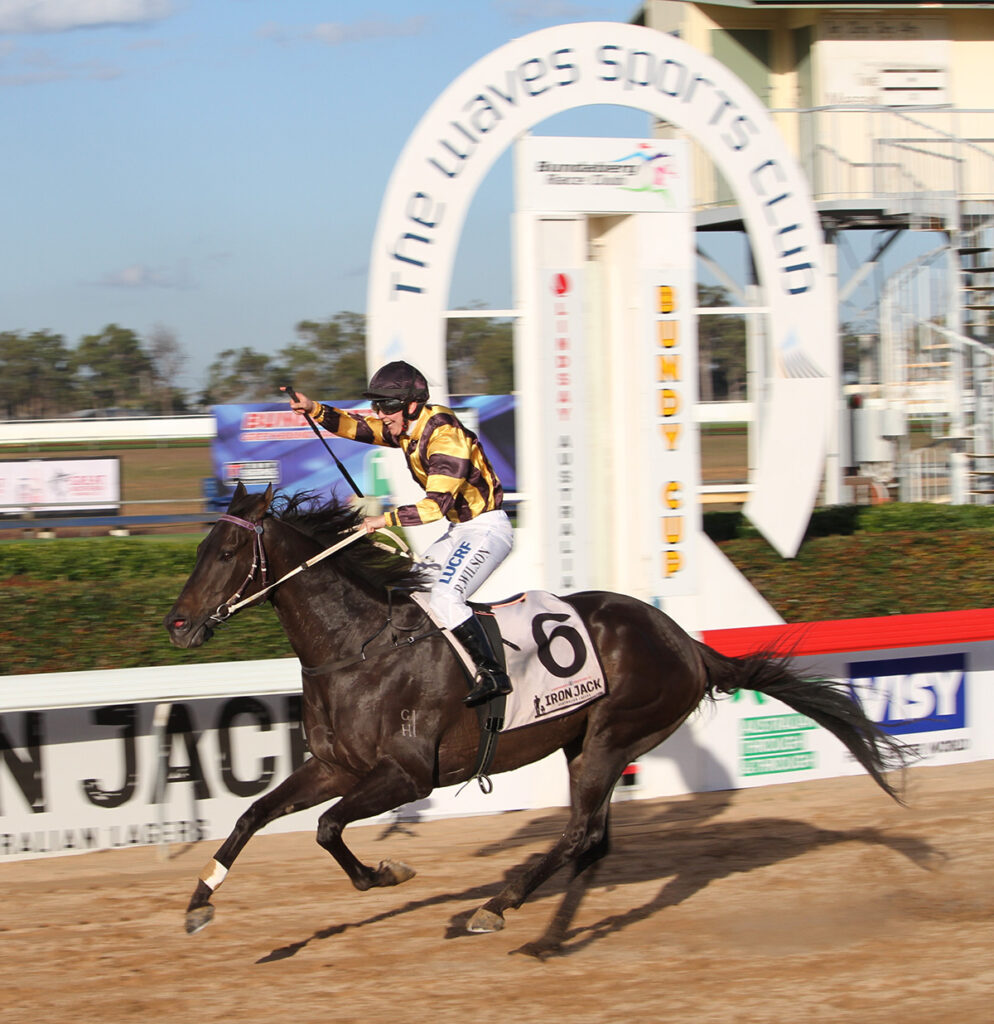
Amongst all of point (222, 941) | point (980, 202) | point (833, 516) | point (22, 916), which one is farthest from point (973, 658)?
point (980, 202)

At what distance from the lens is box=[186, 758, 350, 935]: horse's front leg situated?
414 cm

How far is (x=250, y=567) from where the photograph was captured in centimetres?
440

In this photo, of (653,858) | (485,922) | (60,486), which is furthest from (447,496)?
(60,486)

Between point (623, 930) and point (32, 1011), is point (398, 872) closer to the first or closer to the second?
point (623, 930)

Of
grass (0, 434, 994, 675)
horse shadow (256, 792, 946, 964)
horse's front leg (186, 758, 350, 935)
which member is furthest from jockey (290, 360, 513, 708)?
grass (0, 434, 994, 675)

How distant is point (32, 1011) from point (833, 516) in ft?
24.5

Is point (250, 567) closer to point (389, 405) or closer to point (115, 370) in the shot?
point (389, 405)

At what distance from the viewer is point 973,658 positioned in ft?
24.1

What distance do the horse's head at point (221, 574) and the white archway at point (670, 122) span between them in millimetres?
2511

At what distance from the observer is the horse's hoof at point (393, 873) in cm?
459

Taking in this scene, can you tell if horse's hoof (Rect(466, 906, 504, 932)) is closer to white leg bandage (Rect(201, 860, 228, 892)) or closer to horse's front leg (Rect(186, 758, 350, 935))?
horse's front leg (Rect(186, 758, 350, 935))

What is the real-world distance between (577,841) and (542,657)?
709mm

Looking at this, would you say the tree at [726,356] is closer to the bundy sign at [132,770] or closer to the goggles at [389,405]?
the bundy sign at [132,770]

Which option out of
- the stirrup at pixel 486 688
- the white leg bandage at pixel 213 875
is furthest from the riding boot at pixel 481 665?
the white leg bandage at pixel 213 875
